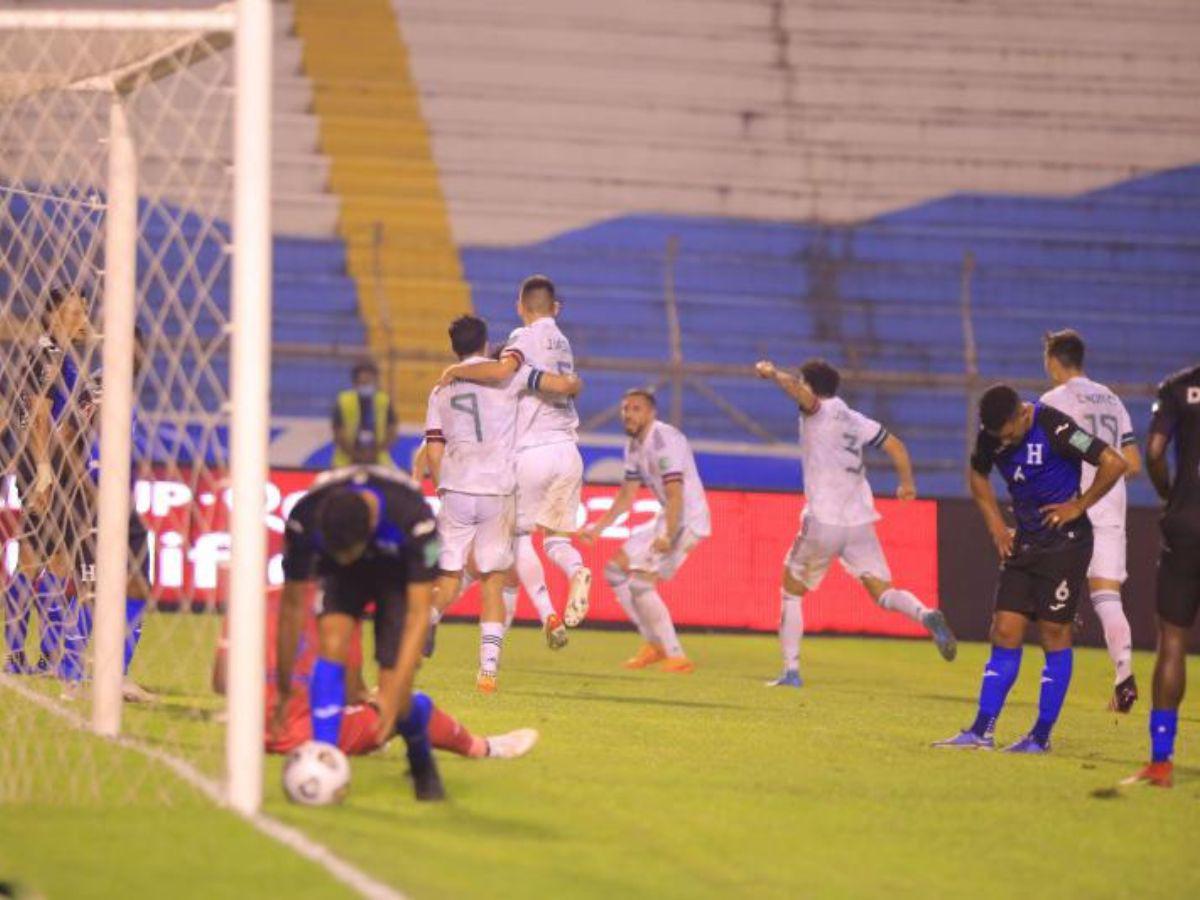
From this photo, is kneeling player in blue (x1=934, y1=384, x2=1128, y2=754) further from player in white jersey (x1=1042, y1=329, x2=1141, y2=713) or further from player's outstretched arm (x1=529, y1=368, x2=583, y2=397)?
player's outstretched arm (x1=529, y1=368, x2=583, y2=397)

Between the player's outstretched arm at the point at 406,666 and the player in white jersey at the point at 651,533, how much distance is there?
7520 mm

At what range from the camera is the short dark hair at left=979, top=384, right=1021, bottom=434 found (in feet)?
32.2

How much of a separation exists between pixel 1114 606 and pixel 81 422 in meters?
6.37

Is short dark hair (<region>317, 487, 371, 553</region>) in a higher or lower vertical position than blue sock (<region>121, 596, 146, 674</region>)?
higher

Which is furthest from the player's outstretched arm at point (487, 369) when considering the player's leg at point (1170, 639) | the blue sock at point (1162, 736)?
the blue sock at point (1162, 736)

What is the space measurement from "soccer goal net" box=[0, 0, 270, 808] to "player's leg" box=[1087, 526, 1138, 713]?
5340 mm

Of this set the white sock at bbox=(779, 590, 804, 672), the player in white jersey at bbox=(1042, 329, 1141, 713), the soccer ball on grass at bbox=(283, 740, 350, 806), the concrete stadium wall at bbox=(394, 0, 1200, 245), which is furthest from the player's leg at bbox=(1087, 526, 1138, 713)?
the concrete stadium wall at bbox=(394, 0, 1200, 245)

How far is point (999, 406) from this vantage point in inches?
386

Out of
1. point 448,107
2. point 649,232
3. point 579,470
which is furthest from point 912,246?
point 579,470

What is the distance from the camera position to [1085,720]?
12.4 metres

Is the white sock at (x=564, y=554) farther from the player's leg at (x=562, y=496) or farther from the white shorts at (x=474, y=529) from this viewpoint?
the white shorts at (x=474, y=529)

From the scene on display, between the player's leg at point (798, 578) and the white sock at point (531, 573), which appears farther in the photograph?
the player's leg at point (798, 578)

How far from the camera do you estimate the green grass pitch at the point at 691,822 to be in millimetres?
6188

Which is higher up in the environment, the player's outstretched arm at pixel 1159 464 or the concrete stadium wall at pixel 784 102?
the concrete stadium wall at pixel 784 102
